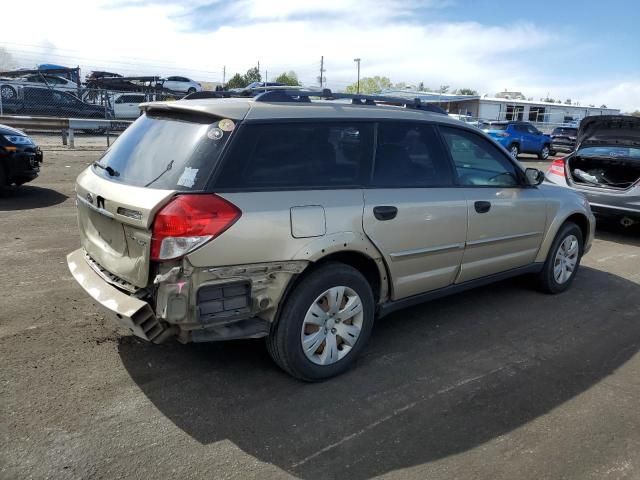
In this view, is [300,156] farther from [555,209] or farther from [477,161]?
[555,209]

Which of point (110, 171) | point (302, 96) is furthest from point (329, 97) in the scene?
point (110, 171)

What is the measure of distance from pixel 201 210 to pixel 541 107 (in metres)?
55.5

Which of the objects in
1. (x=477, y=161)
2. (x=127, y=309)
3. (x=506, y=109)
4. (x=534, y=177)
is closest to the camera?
(x=127, y=309)

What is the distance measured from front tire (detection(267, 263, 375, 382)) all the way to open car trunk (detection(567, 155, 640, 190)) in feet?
20.4

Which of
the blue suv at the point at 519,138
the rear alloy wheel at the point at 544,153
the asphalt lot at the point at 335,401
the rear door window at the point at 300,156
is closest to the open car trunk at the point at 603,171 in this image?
the asphalt lot at the point at 335,401

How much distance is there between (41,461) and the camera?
2.69 m

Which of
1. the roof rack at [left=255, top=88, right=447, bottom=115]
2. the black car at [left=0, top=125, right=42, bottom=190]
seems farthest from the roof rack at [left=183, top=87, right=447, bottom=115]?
the black car at [left=0, top=125, right=42, bottom=190]

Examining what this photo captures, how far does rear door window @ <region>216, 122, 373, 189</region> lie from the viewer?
3205 millimetres

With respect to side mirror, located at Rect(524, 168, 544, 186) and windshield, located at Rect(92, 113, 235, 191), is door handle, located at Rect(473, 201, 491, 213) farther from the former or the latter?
windshield, located at Rect(92, 113, 235, 191)

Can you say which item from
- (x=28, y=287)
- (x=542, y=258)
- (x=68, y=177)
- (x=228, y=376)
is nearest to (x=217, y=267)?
(x=228, y=376)

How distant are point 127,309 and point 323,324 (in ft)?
3.91

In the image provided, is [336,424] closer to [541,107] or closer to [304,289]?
[304,289]

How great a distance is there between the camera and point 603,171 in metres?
9.07

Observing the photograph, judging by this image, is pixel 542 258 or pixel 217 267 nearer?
pixel 217 267
